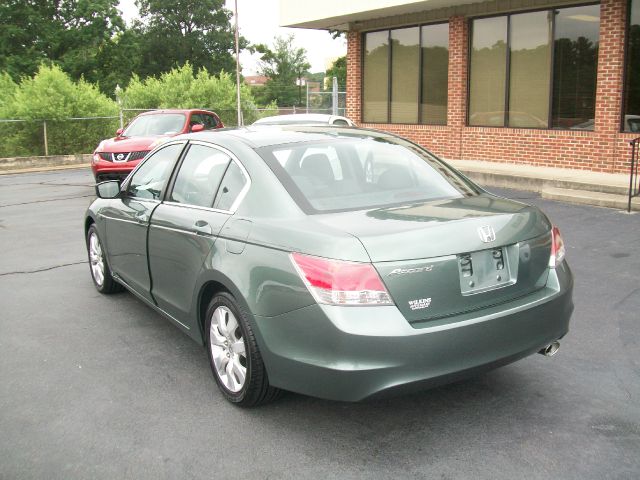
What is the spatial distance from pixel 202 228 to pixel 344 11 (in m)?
15.6

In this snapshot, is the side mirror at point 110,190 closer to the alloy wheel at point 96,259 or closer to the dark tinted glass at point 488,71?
the alloy wheel at point 96,259

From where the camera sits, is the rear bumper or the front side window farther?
the front side window

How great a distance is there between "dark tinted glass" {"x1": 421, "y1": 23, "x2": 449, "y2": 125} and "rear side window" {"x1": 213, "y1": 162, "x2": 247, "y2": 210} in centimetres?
1457

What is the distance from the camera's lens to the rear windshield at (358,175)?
4082 millimetres

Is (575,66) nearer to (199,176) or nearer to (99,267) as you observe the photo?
(99,267)

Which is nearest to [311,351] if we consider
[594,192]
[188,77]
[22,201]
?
[594,192]

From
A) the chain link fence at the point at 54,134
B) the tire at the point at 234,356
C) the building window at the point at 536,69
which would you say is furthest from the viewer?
the chain link fence at the point at 54,134

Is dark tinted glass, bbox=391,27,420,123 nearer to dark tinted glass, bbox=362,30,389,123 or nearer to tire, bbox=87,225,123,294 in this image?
dark tinted glass, bbox=362,30,389,123

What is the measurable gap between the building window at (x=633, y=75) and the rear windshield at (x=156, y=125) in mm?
9372

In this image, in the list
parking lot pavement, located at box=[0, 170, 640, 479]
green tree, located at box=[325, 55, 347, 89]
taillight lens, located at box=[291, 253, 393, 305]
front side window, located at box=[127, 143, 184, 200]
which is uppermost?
green tree, located at box=[325, 55, 347, 89]

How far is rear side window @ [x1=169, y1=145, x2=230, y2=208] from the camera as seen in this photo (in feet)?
15.0

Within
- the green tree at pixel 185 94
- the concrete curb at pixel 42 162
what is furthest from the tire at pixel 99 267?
the green tree at pixel 185 94

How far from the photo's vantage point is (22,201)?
46.0ft

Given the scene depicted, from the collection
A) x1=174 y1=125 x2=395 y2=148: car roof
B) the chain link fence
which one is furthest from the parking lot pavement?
the chain link fence
